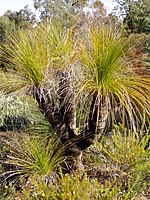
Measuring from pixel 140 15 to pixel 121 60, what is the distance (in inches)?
213

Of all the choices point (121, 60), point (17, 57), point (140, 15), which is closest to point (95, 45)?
point (121, 60)

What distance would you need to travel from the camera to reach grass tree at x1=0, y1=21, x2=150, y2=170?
2.32m

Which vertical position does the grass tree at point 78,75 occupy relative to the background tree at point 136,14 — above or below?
below

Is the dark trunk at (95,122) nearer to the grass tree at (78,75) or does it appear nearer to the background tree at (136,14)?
the grass tree at (78,75)

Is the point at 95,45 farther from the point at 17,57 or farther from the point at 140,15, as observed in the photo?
the point at 140,15

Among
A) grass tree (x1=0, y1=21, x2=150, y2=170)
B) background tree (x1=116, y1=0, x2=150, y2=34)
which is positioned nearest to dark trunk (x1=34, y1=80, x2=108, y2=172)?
grass tree (x1=0, y1=21, x2=150, y2=170)

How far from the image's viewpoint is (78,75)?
2389 millimetres

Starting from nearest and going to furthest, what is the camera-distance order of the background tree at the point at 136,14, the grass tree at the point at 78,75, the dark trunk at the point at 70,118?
the grass tree at the point at 78,75 < the dark trunk at the point at 70,118 < the background tree at the point at 136,14

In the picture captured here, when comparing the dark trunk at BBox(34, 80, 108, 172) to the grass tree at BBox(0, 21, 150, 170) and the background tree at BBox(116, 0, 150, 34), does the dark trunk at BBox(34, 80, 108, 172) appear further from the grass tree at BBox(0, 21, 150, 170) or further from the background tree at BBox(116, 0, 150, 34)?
the background tree at BBox(116, 0, 150, 34)

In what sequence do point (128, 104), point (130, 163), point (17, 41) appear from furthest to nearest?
point (130, 163)
point (17, 41)
point (128, 104)

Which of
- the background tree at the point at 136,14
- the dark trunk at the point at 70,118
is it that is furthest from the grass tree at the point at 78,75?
the background tree at the point at 136,14

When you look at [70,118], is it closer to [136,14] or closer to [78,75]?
[78,75]

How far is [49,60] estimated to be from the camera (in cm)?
249

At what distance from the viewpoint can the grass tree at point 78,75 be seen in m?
2.32
